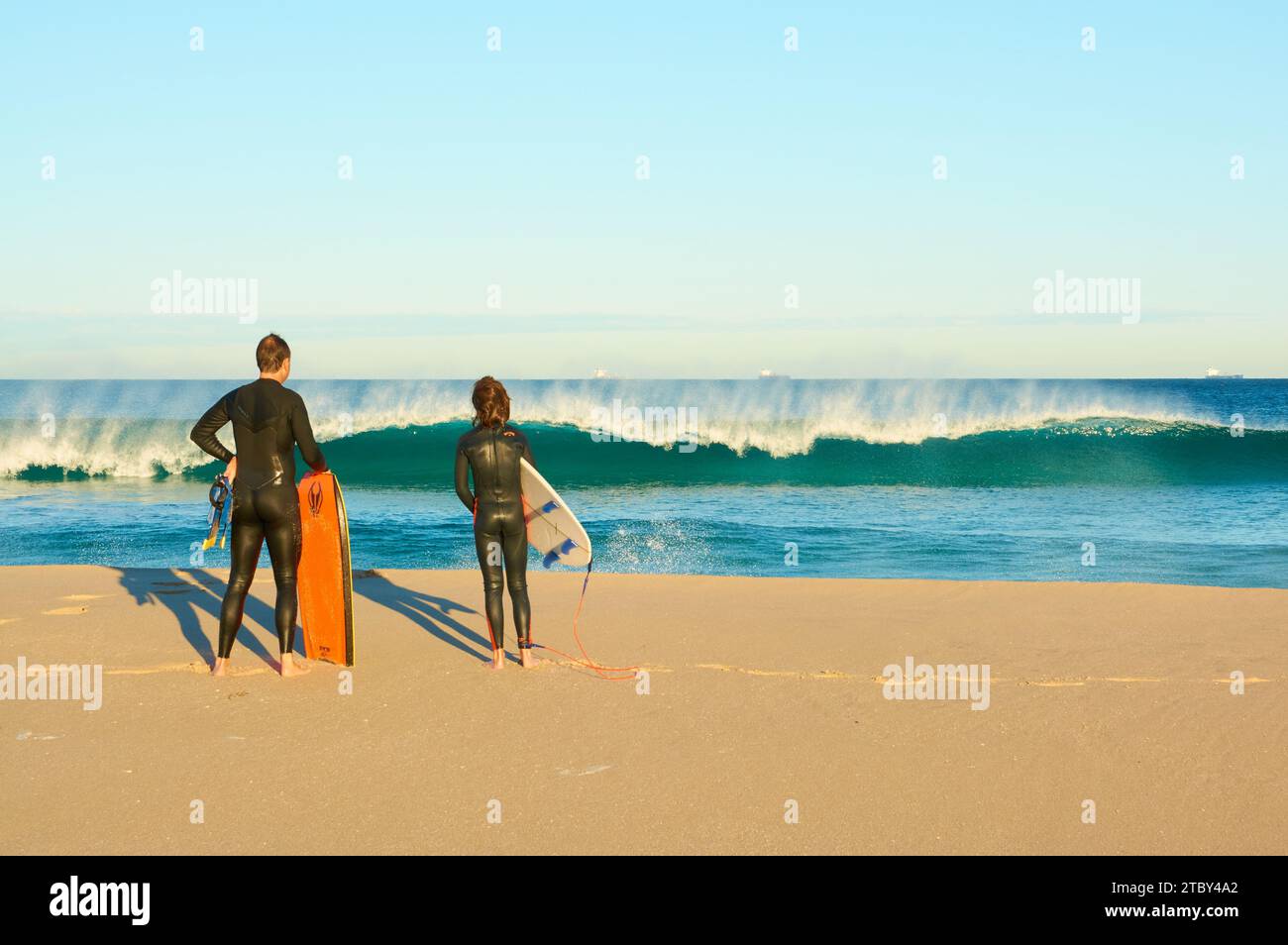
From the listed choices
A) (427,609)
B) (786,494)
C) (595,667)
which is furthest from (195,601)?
(786,494)

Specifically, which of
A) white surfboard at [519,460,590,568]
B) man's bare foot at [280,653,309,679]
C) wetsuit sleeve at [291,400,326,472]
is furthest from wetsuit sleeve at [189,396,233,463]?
white surfboard at [519,460,590,568]

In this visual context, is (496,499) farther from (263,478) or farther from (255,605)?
(255,605)

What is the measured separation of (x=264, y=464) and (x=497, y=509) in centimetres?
123

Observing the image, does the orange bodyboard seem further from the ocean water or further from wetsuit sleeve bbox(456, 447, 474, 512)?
the ocean water

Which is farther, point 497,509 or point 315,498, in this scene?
point 315,498

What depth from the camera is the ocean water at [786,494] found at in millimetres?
11281

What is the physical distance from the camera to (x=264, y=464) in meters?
5.34

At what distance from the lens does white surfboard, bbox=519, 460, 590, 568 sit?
6.04 meters

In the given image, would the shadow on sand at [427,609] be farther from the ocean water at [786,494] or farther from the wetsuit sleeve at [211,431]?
the ocean water at [786,494]

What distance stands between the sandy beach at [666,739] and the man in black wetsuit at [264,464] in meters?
0.60

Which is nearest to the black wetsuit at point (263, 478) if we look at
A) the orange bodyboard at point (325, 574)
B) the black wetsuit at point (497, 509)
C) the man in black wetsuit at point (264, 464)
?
the man in black wetsuit at point (264, 464)

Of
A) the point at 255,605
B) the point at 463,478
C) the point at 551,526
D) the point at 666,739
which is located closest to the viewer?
the point at 666,739

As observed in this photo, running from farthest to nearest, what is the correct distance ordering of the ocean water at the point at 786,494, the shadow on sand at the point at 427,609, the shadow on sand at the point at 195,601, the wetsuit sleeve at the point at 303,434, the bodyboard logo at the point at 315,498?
the ocean water at the point at 786,494
the shadow on sand at the point at 427,609
the shadow on sand at the point at 195,601
the bodyboard logo at the point at 315,498
the wetsuit sleeve at the point at 303,434
